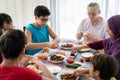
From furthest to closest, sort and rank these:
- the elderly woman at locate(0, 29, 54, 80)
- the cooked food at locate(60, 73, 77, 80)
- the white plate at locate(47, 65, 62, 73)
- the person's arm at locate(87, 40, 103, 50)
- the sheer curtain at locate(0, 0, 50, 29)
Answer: the sheer curtain at locate(0, 0, 50, 29) < the person's arm at locate(87, 40, 103, 50) < the white plate at locate(47, 65, 62, 73) < the cooked food at locate(60, 73, 77, 80) < the elderly woman at locate(0, 29, 54, 80)

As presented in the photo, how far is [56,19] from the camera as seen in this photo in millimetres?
3646

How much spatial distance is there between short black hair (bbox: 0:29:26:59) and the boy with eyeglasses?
1.04 m

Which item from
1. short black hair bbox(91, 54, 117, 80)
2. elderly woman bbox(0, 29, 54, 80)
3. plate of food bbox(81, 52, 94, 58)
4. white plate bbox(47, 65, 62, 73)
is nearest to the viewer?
elderly woman bbox(0, 29, 54, 80)

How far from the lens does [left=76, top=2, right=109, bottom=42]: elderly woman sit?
2535 millimetres

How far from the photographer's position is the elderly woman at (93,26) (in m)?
2.53

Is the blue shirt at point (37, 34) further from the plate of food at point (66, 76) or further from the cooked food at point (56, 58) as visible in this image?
the plate of food at point (66, 76)

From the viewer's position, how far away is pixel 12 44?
3.90ft

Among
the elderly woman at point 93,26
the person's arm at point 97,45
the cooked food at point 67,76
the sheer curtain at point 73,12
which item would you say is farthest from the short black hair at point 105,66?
the sheer curtain at point 73,12

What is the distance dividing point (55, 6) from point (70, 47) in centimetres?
152

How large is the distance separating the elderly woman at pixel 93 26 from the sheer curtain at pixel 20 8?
116 centimetres

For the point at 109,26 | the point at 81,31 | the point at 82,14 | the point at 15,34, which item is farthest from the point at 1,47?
the point at 82,14

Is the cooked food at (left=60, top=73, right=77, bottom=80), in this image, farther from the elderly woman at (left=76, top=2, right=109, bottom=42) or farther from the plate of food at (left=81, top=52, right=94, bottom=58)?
the elderly woman at (left=76, top=2, right=109, bottom=42)

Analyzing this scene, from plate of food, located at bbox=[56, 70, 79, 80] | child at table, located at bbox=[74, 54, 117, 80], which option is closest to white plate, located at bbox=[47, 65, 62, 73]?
plate of food, located at bbox=[56, 70, 79, 80]

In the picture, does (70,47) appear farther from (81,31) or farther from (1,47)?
(1,47)
